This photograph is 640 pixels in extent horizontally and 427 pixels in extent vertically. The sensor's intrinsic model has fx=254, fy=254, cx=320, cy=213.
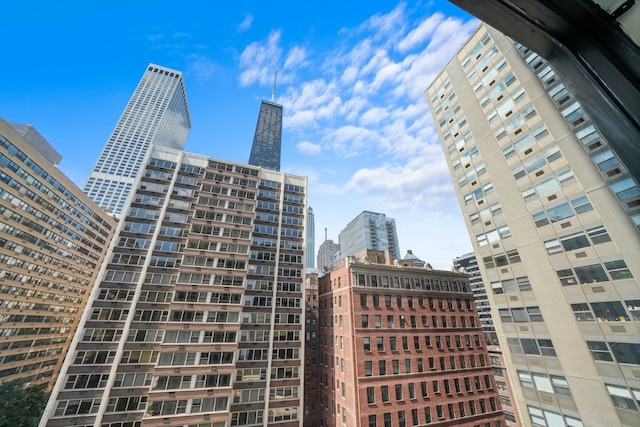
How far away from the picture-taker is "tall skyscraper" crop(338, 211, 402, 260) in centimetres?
14973

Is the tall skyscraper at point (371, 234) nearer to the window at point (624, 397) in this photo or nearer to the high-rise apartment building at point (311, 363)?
the high-rise apartment building at point (311, 363)

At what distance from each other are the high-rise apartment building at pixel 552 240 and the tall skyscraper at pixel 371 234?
122452mm

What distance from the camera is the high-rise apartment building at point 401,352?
37875mm

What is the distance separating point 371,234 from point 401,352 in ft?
367

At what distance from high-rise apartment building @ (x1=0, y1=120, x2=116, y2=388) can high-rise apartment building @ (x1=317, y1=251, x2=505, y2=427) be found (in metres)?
58.9

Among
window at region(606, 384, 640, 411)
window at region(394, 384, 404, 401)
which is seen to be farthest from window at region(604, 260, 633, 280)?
window at region(394, 384, 404, 401)

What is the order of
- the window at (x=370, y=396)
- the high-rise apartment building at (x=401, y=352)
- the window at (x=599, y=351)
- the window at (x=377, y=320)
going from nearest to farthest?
the window at (x=599, y=351) < the window at (x=370, y=396) < the high-rise apartment building at (x=401, y=352) < the window at (x=377, y=320)

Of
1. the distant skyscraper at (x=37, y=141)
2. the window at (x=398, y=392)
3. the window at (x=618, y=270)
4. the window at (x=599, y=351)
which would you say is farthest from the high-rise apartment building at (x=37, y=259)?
the window at (x=618, y=270)

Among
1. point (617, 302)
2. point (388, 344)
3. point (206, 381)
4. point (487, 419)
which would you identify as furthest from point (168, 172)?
point (487, 419)

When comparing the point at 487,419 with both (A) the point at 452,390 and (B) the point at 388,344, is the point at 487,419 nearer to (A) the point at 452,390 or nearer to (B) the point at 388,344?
(A) the point at 452,390

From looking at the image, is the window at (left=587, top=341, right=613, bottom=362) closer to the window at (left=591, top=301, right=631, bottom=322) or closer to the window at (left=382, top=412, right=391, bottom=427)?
the window at (left=591, top=301, right=631, bottom=322)

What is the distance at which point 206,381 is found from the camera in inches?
1481

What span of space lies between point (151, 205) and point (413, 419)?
57.1 meters

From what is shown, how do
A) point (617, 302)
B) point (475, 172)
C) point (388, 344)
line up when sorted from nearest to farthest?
point (617, 302)
point (475, 172)
point (388, 344)
